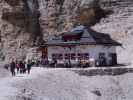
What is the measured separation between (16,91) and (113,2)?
1605 inches

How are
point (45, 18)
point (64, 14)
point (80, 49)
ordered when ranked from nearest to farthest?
point (80, 49) → point (64, 14) → point (45, 18)

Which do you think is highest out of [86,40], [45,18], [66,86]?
[45,18]

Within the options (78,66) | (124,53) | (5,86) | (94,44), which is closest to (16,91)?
(5,86)

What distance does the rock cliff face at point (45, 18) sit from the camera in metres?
65.1

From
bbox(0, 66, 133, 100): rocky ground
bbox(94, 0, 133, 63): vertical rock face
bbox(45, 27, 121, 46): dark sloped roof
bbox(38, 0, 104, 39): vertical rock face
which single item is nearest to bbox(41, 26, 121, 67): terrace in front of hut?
bbox(45, 27, 121, 46): dark sloped roof

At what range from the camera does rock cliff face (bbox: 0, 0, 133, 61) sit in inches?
2562

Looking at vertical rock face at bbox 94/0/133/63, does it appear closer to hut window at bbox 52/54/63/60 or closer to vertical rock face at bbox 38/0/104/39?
vertical rock face at bbox 38/0/104/39

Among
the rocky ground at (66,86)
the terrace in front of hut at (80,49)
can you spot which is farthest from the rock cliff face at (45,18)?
the rocky ground at (66,86)

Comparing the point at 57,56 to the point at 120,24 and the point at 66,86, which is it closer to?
the point at 66,86

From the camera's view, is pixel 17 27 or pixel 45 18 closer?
pixel 17 27

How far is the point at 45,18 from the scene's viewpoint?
68.2m

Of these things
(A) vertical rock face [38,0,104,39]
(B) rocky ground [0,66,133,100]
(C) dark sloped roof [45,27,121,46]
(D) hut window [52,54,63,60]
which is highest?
(A) vertical rock face [38,0,104,39]

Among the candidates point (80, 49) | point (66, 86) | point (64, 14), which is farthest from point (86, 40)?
point (64, 14)

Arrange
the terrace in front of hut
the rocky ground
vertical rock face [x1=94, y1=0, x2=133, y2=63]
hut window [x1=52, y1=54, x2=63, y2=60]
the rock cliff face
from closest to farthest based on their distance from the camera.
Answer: the rocky ground, the terrace in front of hut, hut window [x1=52, y1=54, x2=63, y2=60], vertical rock face [x1=94, y1=0, x2=133, y2=63], the rock cliff face
